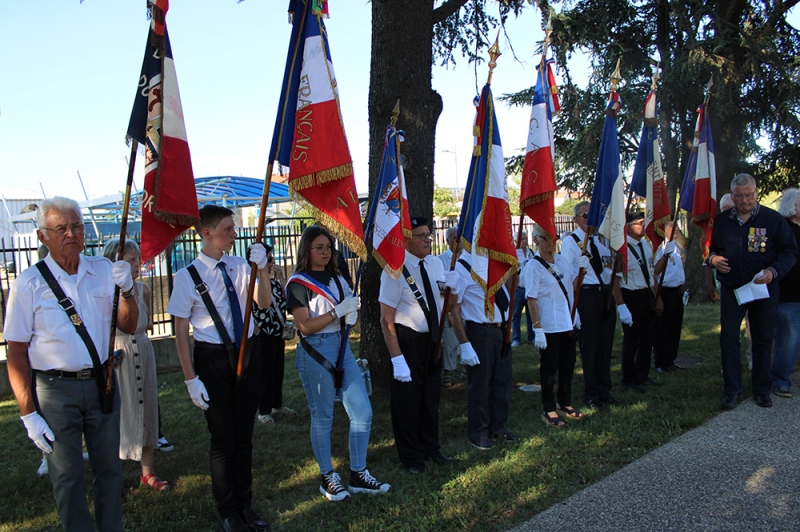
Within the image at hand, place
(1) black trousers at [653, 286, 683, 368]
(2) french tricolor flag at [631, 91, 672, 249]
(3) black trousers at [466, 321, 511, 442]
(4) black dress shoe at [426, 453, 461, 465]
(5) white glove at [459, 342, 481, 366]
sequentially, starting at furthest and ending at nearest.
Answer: (1) black trousers at [653, 286, 683, 368] → (2) french tricolor flag at [631, 91, 672, 249] → (3) black trousers at [466, 321, 511, 442] → (5) white glove at [459, 342, 481, 366] → (4) black dress shoe at [426, 453, 461, 465]

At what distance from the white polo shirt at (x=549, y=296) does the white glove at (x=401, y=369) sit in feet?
5.96

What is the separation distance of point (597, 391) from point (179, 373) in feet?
20.6

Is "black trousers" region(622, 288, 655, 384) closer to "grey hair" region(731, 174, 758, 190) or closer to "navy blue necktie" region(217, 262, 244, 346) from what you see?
"grey hair" region(731, 174, 758, 190)

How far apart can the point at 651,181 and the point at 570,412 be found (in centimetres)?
314

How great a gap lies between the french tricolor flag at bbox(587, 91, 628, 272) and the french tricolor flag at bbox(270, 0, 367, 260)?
3268mm

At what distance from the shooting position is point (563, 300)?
6012 mm

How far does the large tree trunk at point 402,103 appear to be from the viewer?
6988 millimetres

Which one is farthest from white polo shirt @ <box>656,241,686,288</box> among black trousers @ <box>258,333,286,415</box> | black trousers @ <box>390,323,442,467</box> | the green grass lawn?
black trousers @ <box>258,333,286,415</box>

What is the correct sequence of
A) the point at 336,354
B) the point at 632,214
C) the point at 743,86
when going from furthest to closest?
the point at 743,86 < the point at 632,214 < the point at 336,354

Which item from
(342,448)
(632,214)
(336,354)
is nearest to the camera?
(336,354)

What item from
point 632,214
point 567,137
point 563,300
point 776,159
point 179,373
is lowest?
point 179,373

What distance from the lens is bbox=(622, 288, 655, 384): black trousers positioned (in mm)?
7281

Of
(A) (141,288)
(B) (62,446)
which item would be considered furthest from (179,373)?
(B) (62,446)

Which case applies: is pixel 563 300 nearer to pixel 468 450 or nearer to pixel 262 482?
pixel 468 450
